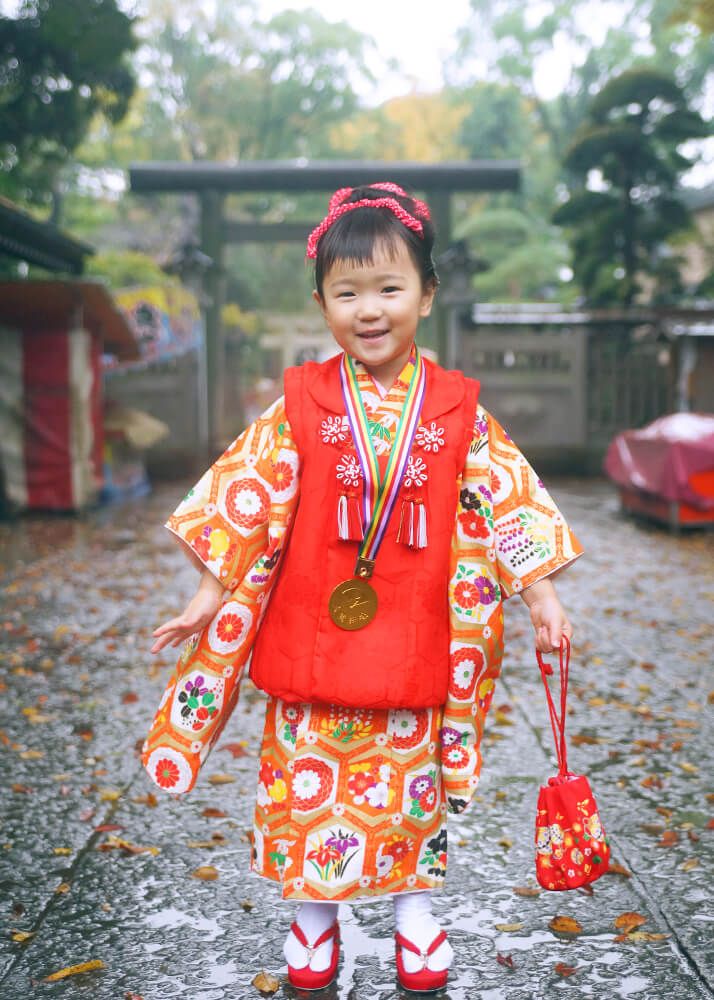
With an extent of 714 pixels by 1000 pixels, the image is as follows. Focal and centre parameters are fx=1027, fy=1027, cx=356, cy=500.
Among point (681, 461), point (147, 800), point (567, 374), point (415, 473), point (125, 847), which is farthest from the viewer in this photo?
point (567, 374)

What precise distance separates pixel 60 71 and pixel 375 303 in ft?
34.8

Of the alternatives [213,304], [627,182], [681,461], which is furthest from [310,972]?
[627,182]

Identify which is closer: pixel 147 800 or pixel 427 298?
pixel 427 298

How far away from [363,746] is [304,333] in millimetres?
23961

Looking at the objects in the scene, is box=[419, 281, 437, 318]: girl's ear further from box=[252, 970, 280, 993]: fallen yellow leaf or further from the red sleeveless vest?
box=[252, 970, 280, 993]: fallen yellow leaf

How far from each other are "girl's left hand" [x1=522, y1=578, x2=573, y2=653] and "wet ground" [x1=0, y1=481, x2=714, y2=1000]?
0.75 metres

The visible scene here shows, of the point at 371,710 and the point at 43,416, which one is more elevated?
the point at 43,416

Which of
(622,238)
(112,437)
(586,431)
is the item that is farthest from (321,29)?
(112,437)

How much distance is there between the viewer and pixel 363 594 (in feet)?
6.99

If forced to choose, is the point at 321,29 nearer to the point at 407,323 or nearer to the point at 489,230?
the point at 489,230

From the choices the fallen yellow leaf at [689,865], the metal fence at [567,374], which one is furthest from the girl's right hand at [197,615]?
the metal fence at [567,374]

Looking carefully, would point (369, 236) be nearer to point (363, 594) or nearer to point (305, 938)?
point (363, 594)

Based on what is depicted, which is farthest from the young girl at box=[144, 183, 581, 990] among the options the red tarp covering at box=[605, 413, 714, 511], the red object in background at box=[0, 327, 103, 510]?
the red object in background at box=[0, 327, 103, 510]

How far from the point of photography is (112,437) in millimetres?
13141
